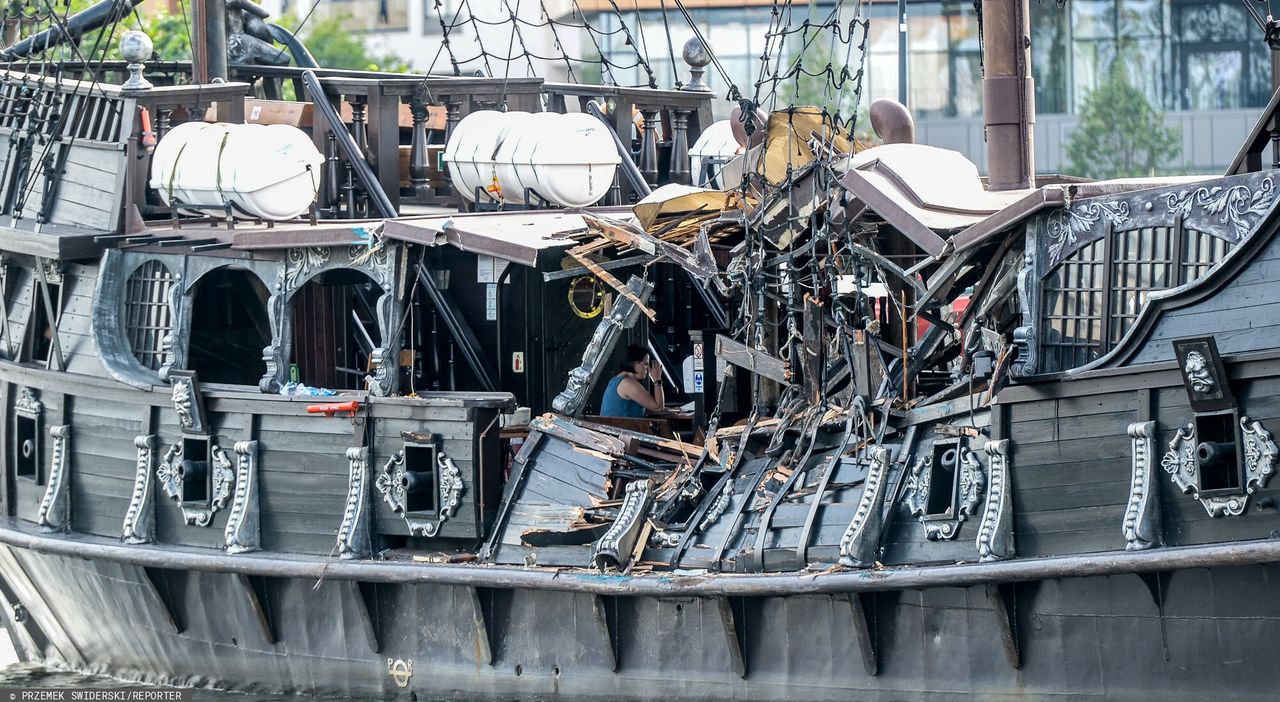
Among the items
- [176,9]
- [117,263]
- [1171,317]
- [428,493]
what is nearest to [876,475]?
[1171,317]

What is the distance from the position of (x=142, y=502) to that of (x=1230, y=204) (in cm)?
740

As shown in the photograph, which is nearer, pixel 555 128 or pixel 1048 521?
pixel 1048 521

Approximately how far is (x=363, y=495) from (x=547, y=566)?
1.34m

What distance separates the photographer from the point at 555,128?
44.6ft

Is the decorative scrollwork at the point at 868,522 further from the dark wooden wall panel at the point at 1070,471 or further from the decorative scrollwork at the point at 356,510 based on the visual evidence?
the decorative scrollwork at the point at 356,510

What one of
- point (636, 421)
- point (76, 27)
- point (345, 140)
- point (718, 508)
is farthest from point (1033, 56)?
point (718, 508)

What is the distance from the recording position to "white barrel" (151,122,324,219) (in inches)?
520

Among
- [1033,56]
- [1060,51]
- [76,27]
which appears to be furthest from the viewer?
[1033,56]

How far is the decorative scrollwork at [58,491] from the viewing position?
14.1 metres

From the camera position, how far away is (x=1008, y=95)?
494 inches

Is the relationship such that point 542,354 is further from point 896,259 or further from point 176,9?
point 176,9

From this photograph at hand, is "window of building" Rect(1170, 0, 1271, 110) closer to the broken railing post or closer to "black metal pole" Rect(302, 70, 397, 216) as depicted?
"black metal pole" Rect(302, 70, 397, 216)

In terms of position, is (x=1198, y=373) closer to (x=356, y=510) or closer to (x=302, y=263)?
Result: (x=356, y=510)

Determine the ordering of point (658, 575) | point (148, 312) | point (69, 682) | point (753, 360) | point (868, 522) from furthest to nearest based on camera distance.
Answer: point (69, 682) → point (148, 312) → point (753, 360) → point (658, 575) → point (868, 522)
